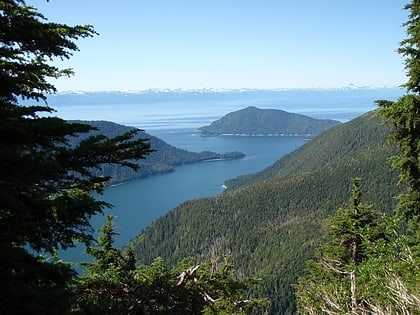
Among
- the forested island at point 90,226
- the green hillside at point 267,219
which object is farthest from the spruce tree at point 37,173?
the green hillside at point 267,219

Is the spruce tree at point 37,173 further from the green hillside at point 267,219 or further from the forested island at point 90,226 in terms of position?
the green hillside at point 267,219

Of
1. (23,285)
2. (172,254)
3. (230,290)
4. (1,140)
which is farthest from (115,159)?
(172,254)

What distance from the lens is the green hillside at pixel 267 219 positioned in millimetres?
124250

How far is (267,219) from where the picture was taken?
15000cm

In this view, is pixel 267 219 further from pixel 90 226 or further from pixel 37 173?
pixel 37 173

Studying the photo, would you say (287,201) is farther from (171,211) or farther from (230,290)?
(230,290)

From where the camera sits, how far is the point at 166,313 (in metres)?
7.03

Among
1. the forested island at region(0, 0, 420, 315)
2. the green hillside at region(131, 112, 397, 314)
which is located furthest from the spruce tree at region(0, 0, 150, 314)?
the green hillside at region(131, 112, 397, 314)

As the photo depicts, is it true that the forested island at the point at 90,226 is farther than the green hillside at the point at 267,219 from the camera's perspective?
No

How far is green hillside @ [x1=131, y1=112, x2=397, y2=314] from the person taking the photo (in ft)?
408

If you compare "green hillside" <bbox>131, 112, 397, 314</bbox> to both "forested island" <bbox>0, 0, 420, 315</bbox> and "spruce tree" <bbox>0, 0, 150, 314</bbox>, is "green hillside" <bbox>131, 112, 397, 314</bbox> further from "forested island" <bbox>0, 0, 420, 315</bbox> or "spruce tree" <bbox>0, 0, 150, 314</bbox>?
"spruce tree" <bbox>0, 0, 150, 314</bbox>

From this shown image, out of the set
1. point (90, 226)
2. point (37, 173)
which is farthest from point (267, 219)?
point (37, 173)

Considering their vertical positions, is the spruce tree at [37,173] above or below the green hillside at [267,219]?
above

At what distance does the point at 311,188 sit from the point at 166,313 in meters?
159
